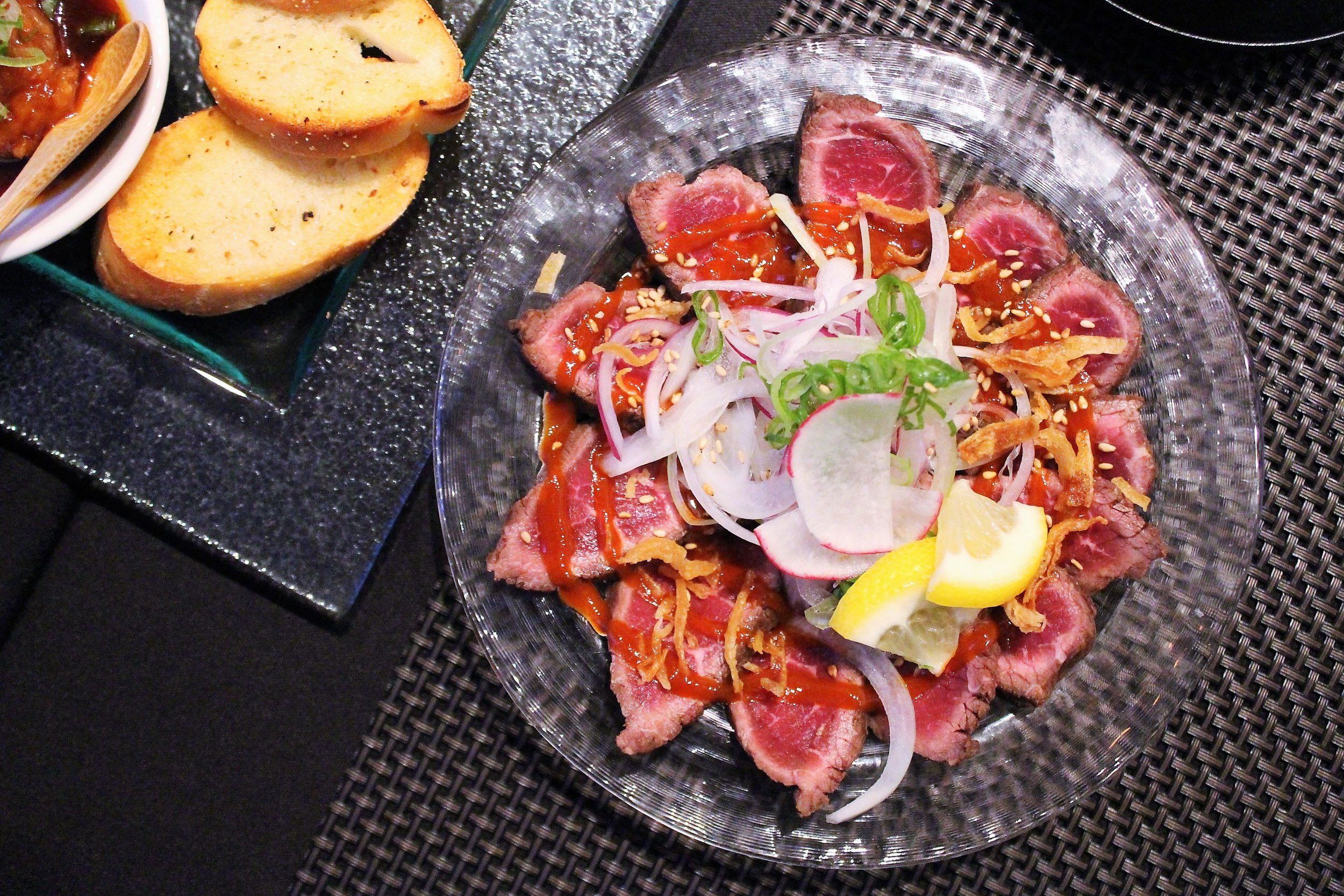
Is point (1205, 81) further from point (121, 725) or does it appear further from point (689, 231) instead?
point (121, 725)

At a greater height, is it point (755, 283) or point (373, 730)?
point (755, 283)

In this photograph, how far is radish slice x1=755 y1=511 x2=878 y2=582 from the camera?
182cm

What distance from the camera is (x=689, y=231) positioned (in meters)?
2.03

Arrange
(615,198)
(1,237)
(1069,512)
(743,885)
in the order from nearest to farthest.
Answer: (1,237)
(1069,512)
(615,198)
(743,885)

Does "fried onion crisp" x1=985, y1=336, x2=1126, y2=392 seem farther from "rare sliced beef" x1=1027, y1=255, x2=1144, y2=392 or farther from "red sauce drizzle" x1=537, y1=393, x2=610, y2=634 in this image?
"red sauce drizzle" x1=537, y1=393, x2=610, y2=634

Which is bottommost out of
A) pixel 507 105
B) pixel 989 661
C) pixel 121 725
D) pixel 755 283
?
pixel 121 725

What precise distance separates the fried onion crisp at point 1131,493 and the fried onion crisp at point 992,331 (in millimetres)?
392

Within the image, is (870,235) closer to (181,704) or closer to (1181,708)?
(1181,708)

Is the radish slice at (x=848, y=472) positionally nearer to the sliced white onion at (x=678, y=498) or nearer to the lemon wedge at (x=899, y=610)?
the lemon wedge at (x=899, y=610)

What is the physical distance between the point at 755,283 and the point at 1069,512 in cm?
84

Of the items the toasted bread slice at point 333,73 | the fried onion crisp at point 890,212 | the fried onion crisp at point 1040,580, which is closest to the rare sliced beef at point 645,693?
the fried onion crisp at point 1040,580

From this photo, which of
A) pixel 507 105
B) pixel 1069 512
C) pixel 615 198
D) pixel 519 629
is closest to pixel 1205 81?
pixel 1069 512

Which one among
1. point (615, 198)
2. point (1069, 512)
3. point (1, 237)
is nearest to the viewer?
point (1, 237)

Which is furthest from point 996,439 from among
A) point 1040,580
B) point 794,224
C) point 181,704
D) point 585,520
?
point 181,704
